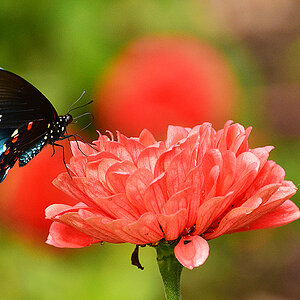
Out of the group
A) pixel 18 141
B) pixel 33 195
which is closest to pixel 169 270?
pixel 18 141

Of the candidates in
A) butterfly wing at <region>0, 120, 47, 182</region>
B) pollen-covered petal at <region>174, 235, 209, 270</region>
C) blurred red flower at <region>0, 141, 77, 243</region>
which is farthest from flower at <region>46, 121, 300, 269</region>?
blurred red flower at <region>0, 141, 77, 243</region>

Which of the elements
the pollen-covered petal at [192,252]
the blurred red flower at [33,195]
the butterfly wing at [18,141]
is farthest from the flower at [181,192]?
the blurred red flower at [33,195]

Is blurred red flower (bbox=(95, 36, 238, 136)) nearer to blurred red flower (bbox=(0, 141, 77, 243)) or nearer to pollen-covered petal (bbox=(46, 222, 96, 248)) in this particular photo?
blurred red flower (bbox=(0, 141, 77, 243))

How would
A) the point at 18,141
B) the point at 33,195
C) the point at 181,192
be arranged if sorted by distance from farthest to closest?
the point at 33,195 < the point at 18,141 < the point at 181,192

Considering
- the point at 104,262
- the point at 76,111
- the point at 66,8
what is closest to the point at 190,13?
the point at 66,8

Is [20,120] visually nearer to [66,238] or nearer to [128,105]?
[66,238]

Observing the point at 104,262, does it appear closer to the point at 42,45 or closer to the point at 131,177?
the point at 42,45

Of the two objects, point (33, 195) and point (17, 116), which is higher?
point (17, 116)
